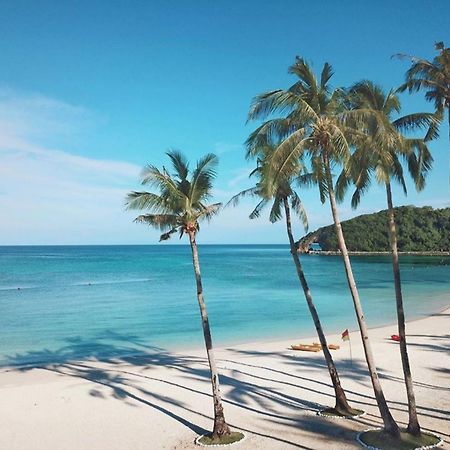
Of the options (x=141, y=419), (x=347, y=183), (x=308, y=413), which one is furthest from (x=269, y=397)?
(x=347, y=183)

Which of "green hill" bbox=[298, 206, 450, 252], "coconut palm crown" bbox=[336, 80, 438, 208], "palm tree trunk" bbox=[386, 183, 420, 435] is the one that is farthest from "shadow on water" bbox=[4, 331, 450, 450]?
"green hill" bbox=[298, 206, 450, 252]

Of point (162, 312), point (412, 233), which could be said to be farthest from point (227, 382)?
point (412, 233)

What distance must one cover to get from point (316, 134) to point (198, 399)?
9875 millimetres

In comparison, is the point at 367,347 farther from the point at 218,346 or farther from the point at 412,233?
the point at 412,233

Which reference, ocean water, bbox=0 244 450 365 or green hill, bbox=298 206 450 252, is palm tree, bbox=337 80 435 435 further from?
green hill, bbox=298 206 450 252

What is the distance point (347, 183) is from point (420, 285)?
55.1 meters

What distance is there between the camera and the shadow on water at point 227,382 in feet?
45.4

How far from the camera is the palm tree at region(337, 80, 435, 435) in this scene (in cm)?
1148

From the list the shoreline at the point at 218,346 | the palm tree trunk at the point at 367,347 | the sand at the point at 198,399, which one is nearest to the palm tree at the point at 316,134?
the palm tree trunk at the point at 367,347

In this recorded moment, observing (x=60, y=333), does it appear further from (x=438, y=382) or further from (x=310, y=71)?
(x=310, y=71)

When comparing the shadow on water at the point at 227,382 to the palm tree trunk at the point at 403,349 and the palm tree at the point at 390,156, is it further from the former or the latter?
the palm tree at the point at 390,156

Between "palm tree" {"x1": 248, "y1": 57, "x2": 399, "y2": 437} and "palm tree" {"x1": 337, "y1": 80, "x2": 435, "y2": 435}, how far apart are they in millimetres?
454

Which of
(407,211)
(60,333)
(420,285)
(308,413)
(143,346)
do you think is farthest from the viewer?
(407,211)

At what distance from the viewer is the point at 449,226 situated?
14775 cm
